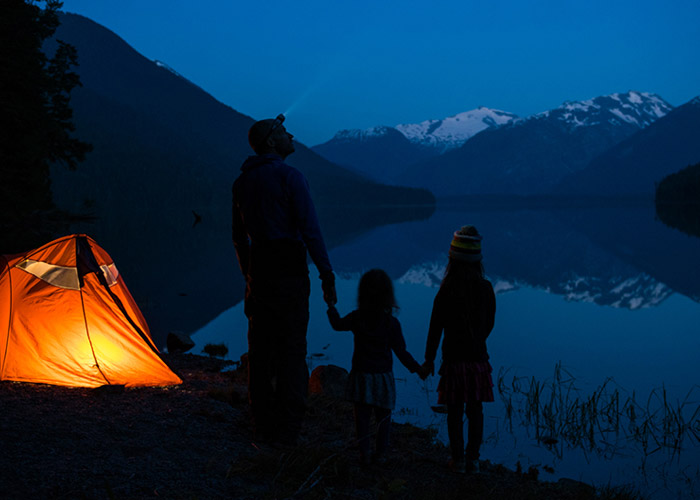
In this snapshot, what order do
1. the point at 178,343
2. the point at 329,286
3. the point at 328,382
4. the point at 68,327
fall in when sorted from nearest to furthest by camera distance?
1. the point at 329,286
2. the point at 68,327
3. the point at 328,382
4. the point at 178,343

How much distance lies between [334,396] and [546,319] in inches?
450

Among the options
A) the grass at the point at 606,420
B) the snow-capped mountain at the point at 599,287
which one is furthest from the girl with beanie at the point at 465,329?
the snow-capped mountain at the point at 599,287

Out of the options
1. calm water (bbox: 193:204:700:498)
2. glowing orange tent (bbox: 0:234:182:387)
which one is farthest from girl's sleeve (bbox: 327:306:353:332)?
glowing orange tent (bbox: 0:234:182:387)

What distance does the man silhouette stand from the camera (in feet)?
19.1

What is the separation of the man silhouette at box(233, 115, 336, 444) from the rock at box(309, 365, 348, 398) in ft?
10.8

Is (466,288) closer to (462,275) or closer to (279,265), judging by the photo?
(462,275)

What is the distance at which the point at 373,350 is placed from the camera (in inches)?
230

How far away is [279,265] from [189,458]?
1.93 m

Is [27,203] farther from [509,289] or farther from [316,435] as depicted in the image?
[316,435]

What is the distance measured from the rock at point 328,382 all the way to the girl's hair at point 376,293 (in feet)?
12.6

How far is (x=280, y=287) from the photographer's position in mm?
5836

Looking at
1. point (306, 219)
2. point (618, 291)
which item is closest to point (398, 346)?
point (306, 219)

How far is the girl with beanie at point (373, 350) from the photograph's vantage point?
5758 mm

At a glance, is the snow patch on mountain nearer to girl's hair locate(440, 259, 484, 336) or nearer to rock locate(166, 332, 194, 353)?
rock locate(166, 332, 194, 353)
